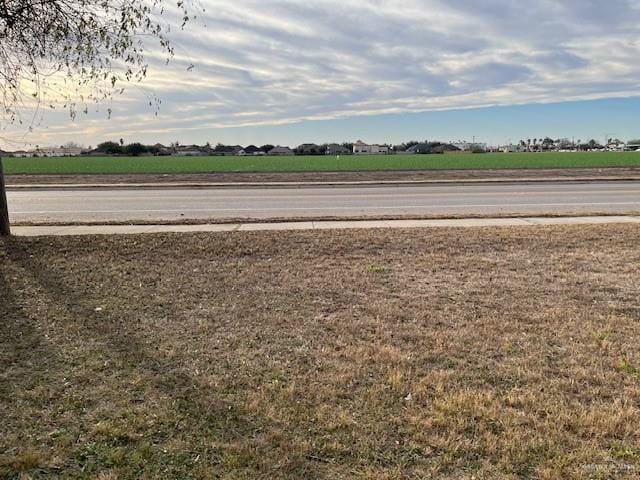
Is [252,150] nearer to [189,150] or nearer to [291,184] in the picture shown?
[189,150]

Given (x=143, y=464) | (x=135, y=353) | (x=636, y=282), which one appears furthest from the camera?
(x=636, y=282)

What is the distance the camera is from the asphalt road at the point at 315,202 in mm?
11805

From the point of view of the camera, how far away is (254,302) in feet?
17.0

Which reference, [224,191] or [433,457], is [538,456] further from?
[224,191]

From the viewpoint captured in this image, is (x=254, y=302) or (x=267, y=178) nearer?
(x=254, y=302)

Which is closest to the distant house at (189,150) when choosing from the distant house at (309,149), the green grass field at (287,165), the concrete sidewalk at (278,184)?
the distant house at (309,149)

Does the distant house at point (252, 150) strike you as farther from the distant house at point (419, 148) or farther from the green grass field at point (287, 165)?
the green grass field at point (287, 165)

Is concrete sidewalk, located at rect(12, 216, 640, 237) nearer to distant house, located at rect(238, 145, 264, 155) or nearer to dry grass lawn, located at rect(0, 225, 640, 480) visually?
dry grass lawn, located at rect(0, 225, 640, 480)

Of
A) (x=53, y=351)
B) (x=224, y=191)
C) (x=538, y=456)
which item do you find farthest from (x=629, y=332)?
(x=224, y=191)

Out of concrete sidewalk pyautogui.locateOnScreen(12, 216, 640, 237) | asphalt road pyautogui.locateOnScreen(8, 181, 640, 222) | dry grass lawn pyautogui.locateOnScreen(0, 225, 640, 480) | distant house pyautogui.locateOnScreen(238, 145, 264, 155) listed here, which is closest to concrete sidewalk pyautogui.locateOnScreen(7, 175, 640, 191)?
asphalt road pyautogui.locateOnScreen(8, 181, 640, 222)

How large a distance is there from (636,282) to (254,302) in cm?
433

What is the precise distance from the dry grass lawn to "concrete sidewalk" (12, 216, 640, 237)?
91.5 inches

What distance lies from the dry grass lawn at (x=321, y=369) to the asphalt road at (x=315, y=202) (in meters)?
5.15

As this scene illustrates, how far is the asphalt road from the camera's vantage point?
11.8 metres
